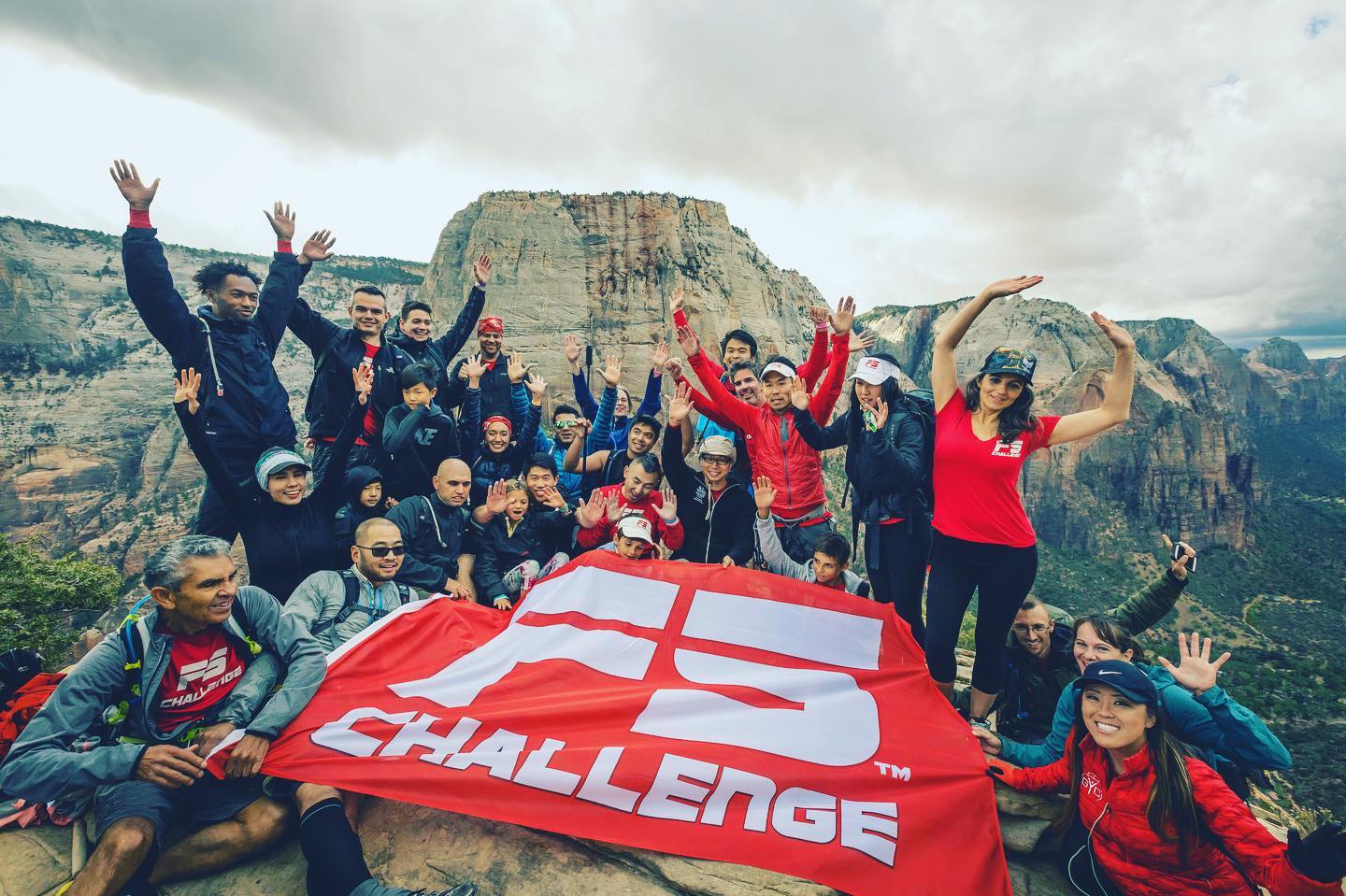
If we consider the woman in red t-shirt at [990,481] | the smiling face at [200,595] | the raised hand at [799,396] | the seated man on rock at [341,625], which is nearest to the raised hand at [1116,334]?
the woman in red t-shirt at [990,481]

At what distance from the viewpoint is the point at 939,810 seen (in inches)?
124

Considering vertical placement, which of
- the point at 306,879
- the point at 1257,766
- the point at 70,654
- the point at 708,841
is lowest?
the point at 70,654

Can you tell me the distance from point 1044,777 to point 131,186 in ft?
28.9

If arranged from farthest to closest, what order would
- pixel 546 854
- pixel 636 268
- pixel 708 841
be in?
pixel 636 268 → pixel 546 854 → pixel 708 841

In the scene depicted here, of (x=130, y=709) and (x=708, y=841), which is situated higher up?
(x=130, y=709)

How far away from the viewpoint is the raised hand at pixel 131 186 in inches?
187

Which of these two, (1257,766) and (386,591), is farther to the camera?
(386,591)

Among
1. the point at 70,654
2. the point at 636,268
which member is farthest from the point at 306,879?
the point at 636,268

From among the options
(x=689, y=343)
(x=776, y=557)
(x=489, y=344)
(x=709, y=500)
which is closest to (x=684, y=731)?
(x=776, y=557)

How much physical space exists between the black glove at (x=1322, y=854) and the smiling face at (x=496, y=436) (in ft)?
22.4

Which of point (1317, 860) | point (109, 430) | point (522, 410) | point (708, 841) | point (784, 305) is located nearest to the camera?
point (1317, 860)

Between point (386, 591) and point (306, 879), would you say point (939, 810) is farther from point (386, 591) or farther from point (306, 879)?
point (386, 591)

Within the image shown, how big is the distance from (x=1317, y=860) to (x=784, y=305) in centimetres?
5387

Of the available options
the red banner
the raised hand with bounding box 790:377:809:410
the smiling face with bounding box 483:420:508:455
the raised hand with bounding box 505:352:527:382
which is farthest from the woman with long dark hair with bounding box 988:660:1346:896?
the raised hand with bounding box 505:352:527:382
